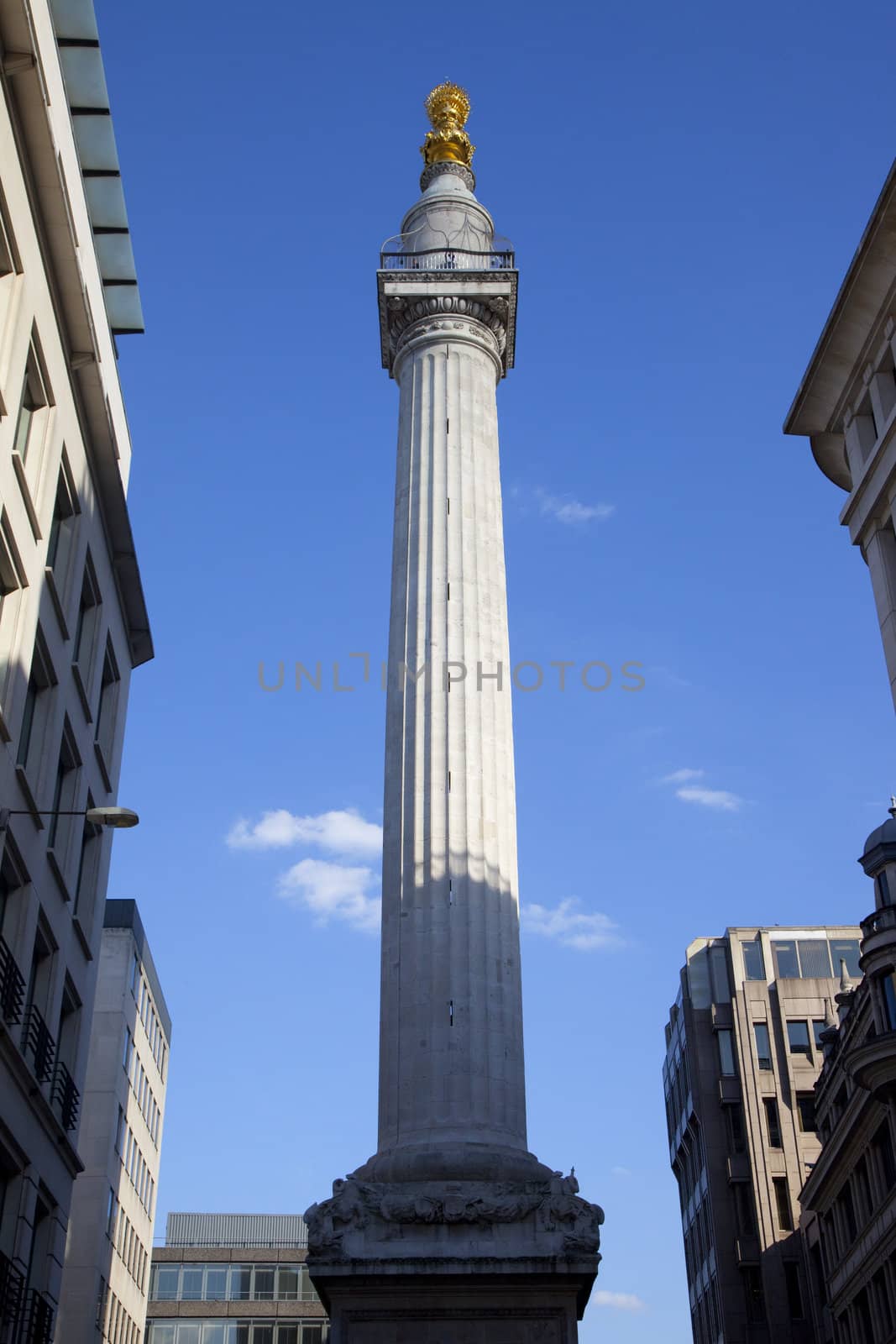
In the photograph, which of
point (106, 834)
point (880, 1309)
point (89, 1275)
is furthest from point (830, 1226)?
point (106, 834)

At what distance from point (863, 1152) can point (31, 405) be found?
42785 millimetres

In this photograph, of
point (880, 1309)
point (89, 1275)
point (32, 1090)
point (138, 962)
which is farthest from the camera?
point (138, 962)

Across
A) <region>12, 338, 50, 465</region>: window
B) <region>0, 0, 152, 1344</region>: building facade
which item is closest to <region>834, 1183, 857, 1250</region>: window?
<region>0, 0, 152, 1344</region>: building facade

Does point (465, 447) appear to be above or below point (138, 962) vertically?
above

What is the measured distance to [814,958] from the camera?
264 ft

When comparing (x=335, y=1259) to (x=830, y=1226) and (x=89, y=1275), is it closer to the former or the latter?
(x=89, y=1275)

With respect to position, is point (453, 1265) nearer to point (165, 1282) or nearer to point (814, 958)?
point (814, 958)

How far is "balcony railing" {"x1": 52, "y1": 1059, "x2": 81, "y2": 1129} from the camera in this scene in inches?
1185

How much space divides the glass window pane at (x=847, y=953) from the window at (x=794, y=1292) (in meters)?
16.1

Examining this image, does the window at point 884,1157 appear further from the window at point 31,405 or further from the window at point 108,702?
the window at point 31,405

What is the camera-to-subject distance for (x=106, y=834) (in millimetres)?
35656

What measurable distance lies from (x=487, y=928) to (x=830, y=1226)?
32543 mm

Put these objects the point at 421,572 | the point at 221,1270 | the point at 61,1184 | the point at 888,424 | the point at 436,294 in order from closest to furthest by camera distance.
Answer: the point at 888,424 → the point at 61,1184 → the point at 421,572 → the point at 436,294 → the point at 221,1270

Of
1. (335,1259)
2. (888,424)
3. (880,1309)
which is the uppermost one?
(888,424)
